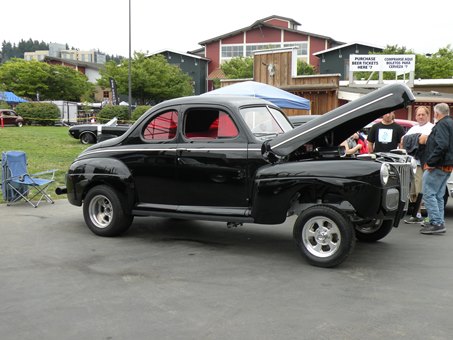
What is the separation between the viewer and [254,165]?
606 centimetres

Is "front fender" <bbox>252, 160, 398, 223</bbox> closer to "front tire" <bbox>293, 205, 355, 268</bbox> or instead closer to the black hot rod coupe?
the black hot rod coupe

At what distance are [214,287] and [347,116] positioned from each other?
2454 mm

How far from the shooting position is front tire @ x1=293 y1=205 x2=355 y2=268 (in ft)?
18.0

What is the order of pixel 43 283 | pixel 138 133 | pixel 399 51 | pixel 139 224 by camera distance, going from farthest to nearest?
pixel 399 51, pixel 139 224, pixel 138 133, pixel 43 283

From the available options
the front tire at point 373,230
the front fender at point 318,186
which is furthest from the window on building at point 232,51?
the front fender at point 318,186

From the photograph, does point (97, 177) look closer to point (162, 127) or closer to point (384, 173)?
point (162, 127)

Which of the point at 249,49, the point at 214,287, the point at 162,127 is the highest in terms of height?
the point at 249,49

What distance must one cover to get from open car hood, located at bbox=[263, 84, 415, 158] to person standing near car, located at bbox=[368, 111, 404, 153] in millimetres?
2749

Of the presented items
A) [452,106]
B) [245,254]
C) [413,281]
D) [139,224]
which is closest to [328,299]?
[413,281]

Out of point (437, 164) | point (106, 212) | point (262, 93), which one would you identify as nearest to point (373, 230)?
point (437, 164)

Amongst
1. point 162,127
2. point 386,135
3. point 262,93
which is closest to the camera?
point 162,127

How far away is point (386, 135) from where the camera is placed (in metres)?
8.69

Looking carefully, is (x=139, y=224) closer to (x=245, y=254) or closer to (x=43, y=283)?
(x=245, y=254)

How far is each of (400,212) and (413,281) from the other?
99cm
